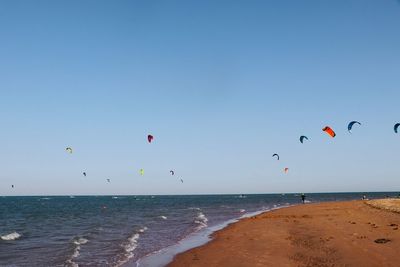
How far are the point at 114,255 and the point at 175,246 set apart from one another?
366cm

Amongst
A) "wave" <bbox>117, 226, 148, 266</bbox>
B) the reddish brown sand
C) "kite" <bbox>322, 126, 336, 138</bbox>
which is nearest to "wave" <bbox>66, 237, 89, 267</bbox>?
"wave" <bbox>117, 226, 148, 266</bbox>

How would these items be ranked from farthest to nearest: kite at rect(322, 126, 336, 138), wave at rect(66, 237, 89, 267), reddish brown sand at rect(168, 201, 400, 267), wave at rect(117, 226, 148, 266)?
kite at rect(322, 126, 336, 138) < wave at rect(117, 226, 148, 266) < wave at rect(66, 237, 89, 267) < reddish brown sand at rect(168, 201, 400, 267)

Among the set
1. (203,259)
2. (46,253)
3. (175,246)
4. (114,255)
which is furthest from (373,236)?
(46,253)

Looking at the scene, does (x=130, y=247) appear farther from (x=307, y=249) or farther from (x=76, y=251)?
(x=307, y=249)

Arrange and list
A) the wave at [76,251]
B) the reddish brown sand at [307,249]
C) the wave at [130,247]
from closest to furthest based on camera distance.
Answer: the reddish brown sand at [307,249] → the wave at [76,251] → the wave at [130,247]

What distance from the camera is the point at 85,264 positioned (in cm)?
1916

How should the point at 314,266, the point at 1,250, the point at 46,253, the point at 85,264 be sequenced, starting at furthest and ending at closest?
the point at 1,250, the point at 46,253, the point at 85,264, the point at 314,266

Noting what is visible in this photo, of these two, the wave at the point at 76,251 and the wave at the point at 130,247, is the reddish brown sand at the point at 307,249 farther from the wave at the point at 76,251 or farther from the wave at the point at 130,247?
the wave at the point at 76,251

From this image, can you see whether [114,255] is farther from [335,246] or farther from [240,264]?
[335,246]

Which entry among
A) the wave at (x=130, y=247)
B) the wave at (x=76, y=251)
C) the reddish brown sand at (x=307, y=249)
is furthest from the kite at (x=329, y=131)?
the wave at (x=76, y=251)

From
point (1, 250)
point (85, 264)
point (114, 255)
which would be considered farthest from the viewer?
point (1, 250)

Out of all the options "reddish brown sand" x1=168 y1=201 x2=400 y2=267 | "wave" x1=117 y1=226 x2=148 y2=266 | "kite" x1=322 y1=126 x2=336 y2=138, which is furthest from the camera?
"kite" x1=322 y1=126 x2=336 y2=138

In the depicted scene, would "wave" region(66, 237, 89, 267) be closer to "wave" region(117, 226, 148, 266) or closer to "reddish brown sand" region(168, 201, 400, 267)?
"wave" region(117, 226, 148, 266)

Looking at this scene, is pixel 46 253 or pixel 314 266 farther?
pixel 46 253
